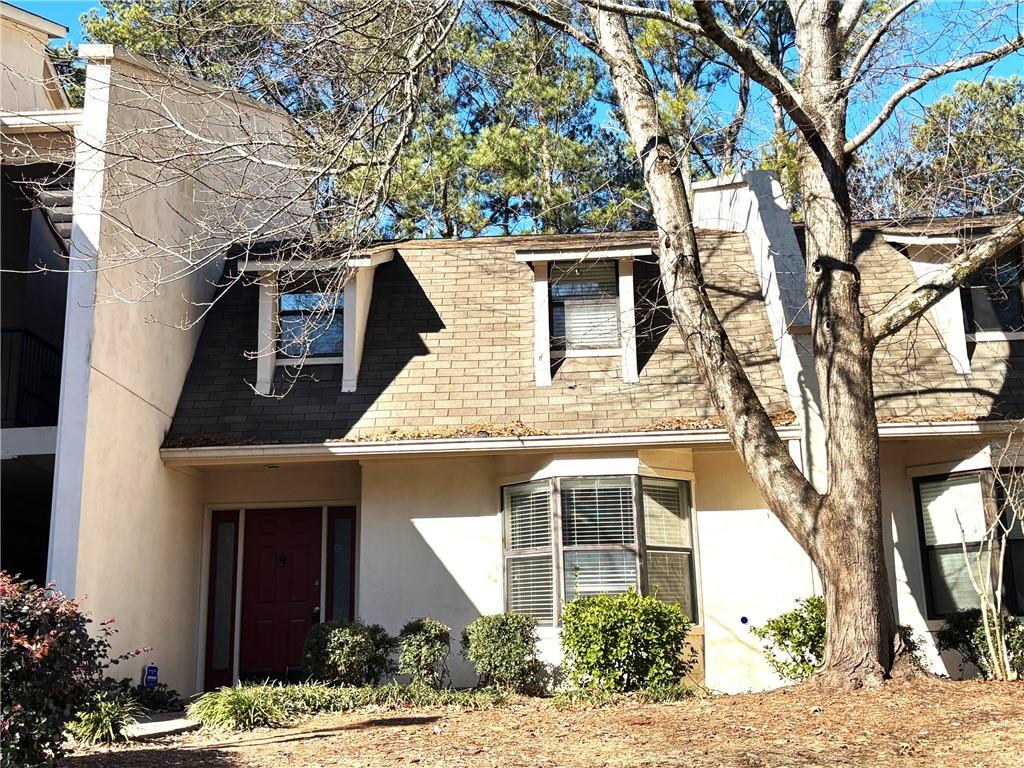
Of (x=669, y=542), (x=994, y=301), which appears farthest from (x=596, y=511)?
(x=994, y=301)

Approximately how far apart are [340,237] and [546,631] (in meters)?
5.22

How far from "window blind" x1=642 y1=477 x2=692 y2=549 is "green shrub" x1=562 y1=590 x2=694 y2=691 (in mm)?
1432

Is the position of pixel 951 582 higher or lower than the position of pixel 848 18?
lower

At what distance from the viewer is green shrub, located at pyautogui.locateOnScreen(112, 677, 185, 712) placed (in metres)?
10.9

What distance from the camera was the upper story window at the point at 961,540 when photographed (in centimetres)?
1177

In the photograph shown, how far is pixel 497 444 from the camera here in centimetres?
1195

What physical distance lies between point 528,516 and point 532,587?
871 mm

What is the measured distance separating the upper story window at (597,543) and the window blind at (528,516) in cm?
1

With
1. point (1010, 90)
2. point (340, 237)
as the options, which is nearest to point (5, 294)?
point (340, 237)

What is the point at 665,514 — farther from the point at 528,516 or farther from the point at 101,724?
the point at 101,724

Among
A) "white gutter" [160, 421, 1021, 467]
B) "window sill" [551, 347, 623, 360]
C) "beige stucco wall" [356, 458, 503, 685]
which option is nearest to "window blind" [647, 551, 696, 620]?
"white gutter" [160, 421, 1021, 467]

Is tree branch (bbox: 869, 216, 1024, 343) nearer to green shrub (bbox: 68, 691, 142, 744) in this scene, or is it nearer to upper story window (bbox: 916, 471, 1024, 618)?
upper story window (bbox: 916, 471, 1024, 618)

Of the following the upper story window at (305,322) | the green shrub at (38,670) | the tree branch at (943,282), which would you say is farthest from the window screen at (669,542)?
the green shrub at (38,670)

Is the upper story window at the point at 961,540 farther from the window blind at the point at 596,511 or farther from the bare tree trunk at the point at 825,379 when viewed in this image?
the window blind at the point at 596,511
